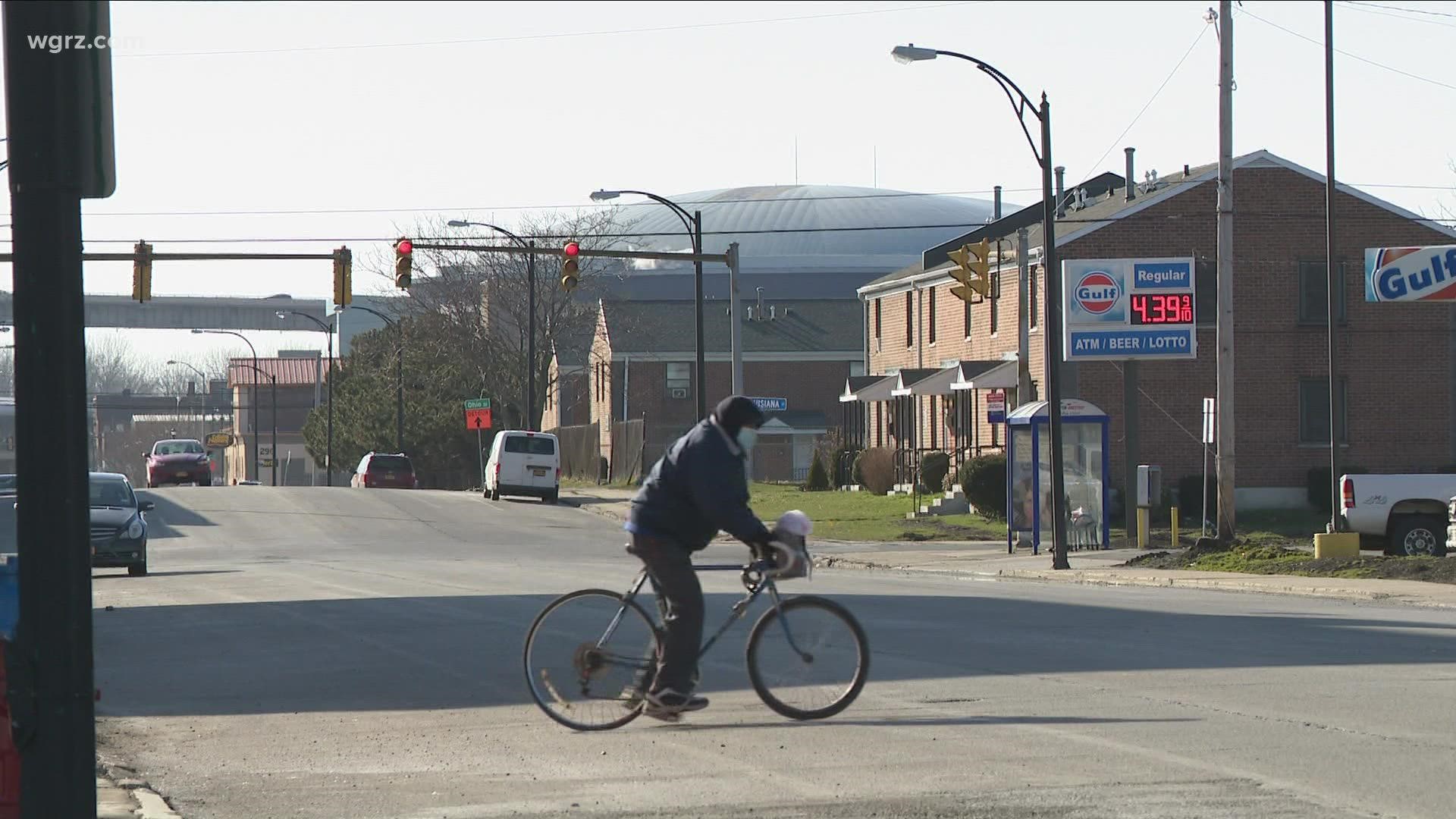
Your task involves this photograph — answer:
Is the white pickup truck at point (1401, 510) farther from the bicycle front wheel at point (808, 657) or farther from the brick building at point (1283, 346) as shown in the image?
the bicycle front wheel at point (808, 657)

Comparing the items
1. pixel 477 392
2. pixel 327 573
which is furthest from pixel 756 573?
pixel 477 392

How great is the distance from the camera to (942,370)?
168 ft

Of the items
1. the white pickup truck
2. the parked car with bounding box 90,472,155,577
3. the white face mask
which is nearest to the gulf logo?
the white pickup truck

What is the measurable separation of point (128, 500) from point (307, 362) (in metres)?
120

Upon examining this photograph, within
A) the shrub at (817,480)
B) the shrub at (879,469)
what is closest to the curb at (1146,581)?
the shrub at (879,469)

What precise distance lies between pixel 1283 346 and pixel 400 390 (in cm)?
4096

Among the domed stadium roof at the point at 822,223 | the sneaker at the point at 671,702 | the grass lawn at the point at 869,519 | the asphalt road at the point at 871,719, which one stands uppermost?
the domed stadium roof at the point at 822,223

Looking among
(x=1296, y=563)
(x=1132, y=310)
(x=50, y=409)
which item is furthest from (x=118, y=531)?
(x=50, y=409)

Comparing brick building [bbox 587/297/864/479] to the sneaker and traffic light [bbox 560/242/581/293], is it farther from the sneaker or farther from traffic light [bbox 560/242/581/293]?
the sneaker

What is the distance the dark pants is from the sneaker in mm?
31

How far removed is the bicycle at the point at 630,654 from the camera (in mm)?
9789

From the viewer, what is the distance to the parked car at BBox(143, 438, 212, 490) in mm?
68875

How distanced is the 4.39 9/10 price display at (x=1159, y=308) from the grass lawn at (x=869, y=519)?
535cm

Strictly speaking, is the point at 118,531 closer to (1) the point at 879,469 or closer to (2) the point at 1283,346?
(1) the point at 879,469
